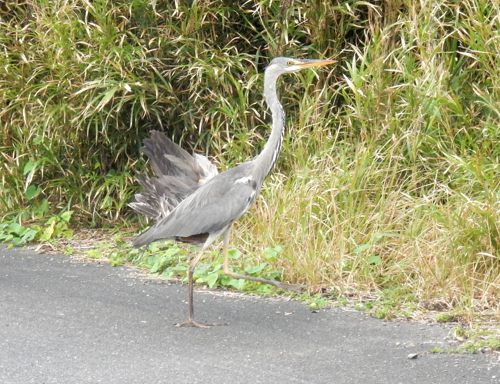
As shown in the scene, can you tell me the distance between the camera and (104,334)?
23.6 ft

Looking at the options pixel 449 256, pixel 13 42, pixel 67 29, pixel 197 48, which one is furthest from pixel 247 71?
pixel 449 256

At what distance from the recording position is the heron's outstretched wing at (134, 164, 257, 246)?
7715mm

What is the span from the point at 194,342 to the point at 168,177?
6.03 ft

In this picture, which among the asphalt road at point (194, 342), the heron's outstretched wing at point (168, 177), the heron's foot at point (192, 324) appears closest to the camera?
the asphalt road at point (194, 342)

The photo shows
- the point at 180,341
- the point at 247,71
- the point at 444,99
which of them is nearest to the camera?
the point at 180,341

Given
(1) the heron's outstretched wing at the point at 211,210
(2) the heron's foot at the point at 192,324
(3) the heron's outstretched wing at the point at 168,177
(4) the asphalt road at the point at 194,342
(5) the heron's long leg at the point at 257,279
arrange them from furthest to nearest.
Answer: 1. (3) the heron's outstretched wing at the point at 168,177
2. (5) the heron's long leg at the point at 257,279
3. (1) the heron's outstretched wing at the point at 211,210
4. (2) the heron's foot at the point at 192,324
5. (4) the asphalt road at the point at 194,342

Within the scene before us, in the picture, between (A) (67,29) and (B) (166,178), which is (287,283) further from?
(A) (67,29)

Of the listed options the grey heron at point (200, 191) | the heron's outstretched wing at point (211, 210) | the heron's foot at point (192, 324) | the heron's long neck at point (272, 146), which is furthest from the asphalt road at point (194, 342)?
the heron's long neck at point (272, 146)

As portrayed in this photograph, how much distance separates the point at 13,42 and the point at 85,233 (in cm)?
211

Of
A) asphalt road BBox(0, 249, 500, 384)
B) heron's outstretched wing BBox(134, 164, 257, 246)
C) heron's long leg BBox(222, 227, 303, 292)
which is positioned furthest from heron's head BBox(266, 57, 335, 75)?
asphalt road BBox(0, 249, 500, 384)

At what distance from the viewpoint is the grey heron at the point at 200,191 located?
773cm

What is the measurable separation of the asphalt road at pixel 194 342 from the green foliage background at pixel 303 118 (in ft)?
2.25

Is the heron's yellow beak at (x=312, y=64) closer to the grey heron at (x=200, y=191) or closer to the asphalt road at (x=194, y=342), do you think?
the grey heron at (x=200, y=191)

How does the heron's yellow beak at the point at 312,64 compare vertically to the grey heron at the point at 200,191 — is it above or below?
above
